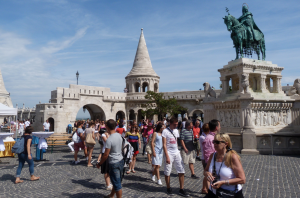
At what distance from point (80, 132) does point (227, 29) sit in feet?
26.5

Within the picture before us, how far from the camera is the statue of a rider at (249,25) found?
11211 mm

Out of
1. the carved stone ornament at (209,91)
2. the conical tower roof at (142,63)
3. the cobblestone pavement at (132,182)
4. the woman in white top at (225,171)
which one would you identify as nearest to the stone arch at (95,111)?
the conical tower roof at (142,63)

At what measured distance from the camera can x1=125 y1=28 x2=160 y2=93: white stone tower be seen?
95.6ft

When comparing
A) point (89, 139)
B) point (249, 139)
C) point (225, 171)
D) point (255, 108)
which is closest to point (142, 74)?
point (255, 108)

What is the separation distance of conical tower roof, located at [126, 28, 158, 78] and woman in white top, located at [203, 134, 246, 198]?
2667 cm

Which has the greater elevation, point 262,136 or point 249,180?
point 262,136

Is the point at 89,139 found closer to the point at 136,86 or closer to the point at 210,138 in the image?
Answer: the point at 210,138

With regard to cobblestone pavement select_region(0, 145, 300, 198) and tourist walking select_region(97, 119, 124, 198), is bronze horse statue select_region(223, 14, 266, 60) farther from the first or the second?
tourist walking select_region(97, 119, 124, 198)

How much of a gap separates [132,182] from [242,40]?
883 cm

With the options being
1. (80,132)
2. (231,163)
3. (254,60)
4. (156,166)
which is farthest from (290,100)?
(231,163)

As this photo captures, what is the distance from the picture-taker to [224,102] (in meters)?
10.7

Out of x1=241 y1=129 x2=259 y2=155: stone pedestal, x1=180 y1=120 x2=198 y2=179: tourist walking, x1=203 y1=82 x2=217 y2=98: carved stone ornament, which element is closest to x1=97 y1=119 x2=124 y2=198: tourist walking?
x1=180 y1=120 x2=198 y2=179: tourist walking

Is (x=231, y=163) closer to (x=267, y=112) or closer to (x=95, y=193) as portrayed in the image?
(x=95, y=193)

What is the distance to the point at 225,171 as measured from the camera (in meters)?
2.48
